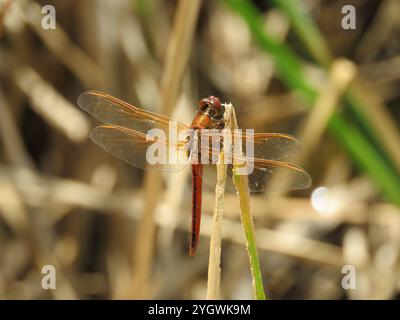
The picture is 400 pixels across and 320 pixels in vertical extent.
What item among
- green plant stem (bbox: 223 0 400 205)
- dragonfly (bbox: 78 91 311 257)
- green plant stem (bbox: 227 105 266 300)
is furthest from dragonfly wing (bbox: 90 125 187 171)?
green plant stem (bbox: 223 0 400 205)

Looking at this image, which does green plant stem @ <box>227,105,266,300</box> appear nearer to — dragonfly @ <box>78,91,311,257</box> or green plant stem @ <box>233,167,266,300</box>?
green plant stem @ <box>233,167,266,300</box>

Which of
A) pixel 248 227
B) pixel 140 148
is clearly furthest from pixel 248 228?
pixel 140 148

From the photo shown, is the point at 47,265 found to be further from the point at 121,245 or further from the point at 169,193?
the point at 169,193

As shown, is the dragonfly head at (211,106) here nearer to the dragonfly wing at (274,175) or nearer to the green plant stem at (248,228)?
the dragonfly wing at (274,175)

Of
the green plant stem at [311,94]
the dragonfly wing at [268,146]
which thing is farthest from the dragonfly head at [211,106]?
the green plant stem at [311,94]

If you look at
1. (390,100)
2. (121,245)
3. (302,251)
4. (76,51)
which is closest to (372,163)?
(302,251)

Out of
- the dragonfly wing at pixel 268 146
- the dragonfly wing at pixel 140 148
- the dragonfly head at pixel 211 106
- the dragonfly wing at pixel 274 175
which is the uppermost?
the dragonfly head at pixel 211 106
